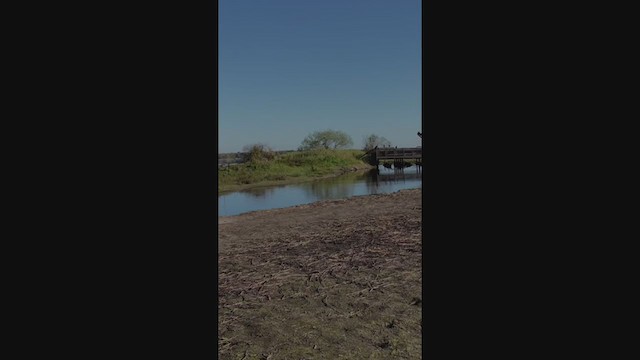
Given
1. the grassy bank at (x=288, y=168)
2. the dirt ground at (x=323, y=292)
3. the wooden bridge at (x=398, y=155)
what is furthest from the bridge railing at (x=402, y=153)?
the dirt ground at (x=323, y=292)

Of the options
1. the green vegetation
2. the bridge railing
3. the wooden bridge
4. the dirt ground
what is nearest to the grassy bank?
the green vegetation

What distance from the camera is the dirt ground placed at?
2977mm

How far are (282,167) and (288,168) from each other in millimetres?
592

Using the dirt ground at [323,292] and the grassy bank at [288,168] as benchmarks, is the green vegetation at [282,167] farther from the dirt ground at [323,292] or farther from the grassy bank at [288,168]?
the dirt ground at [323,292]

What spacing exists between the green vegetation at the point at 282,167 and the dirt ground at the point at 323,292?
45.6ft

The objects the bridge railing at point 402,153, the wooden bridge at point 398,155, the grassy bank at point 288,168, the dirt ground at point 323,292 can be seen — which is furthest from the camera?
the wooden bridge at point 398,155

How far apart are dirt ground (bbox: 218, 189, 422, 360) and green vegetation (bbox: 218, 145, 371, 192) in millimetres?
13901

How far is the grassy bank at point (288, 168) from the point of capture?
23.6 meters

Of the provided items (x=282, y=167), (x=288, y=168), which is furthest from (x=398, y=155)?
(x=282, y=167)

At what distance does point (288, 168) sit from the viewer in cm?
2822
